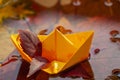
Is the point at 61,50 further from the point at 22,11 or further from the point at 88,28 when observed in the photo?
the point at 22,11

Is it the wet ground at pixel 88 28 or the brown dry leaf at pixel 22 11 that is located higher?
the brown dry leaf at pixel 22 11

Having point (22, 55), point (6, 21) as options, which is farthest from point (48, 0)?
point (22, 55)

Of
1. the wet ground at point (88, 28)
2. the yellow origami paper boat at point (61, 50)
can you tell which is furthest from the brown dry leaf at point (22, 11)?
the yellow origami paper boat at point (61, 50)

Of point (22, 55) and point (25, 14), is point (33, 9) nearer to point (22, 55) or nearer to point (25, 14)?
point (25, 14)

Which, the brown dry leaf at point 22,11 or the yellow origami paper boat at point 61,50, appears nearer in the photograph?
the yellow origami paper boat at point 61,50

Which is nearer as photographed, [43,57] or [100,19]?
[43,57]

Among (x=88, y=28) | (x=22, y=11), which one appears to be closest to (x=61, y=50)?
(x=88, y=28)

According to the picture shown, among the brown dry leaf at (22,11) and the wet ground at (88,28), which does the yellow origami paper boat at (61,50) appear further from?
the brown dry leaf at (22,11)

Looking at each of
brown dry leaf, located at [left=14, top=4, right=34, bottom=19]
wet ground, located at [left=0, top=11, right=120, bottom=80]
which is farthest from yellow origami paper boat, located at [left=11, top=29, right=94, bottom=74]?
brown dry leaf, located at [left=14, top=4, right=34, bottom=19]
